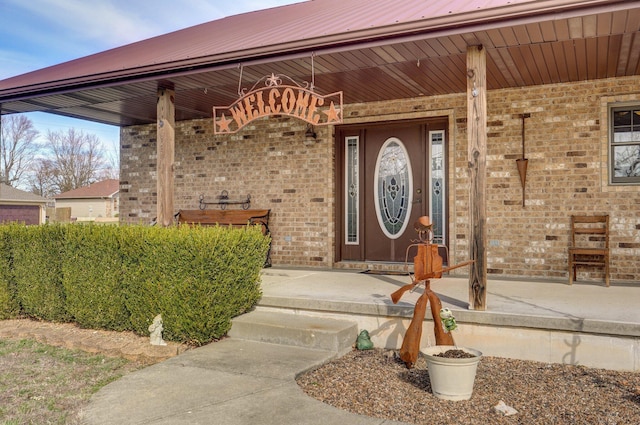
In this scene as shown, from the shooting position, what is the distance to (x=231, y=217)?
886 cm

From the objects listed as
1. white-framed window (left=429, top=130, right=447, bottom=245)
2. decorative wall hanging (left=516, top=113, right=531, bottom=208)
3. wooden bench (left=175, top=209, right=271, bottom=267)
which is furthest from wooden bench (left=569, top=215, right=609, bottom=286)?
wooden bench (left=175, top=209, right=271, bottom=267)

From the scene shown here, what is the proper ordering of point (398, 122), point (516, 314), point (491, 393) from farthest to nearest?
point (398, 122), point (516, 314), point (491, 393)

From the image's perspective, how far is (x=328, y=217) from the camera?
836 centimetres

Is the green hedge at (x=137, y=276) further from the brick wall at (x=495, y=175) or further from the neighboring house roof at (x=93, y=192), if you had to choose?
the neighboring house roof at (x=93, y=192)

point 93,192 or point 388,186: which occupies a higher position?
point 93,192

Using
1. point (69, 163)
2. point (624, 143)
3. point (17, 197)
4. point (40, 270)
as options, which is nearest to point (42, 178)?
point (69, 163)

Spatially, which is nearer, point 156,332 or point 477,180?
point 477,180

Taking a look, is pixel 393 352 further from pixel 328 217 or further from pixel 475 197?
pixel 328 217

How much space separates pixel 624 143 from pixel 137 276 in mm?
6079

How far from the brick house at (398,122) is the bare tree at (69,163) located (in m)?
35.3

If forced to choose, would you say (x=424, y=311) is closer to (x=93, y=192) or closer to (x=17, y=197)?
(x=17, y=197)

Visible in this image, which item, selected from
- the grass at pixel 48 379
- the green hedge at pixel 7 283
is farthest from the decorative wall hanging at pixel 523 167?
the green hedge at pixel 7 283

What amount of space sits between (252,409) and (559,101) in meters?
5.79

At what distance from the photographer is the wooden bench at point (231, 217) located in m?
8.67
